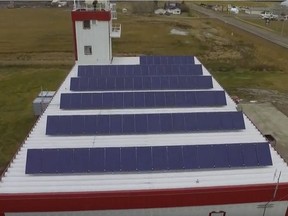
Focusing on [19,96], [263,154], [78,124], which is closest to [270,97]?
[263,154]

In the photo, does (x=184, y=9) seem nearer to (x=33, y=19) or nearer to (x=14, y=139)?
(x=33, y=19)

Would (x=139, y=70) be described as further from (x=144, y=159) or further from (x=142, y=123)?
(x=144, y=159)

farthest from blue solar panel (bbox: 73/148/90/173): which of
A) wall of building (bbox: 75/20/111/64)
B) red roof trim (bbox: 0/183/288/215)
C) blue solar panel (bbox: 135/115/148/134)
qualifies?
wall of building (bbox: 75/20/111/64)

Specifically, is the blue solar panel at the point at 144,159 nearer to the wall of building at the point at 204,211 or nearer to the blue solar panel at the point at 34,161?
the wall of building at the point at 204,211

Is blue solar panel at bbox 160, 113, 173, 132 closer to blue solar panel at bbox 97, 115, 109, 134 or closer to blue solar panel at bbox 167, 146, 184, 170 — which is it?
blue solar panel at bbox 167, 146, 184, 170

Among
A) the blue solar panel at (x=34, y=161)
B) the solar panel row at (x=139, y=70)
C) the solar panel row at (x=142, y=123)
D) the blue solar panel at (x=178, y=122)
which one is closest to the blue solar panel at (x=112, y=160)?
the solar panel row at (x=142, y=123)

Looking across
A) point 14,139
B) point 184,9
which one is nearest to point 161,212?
point 14,139
